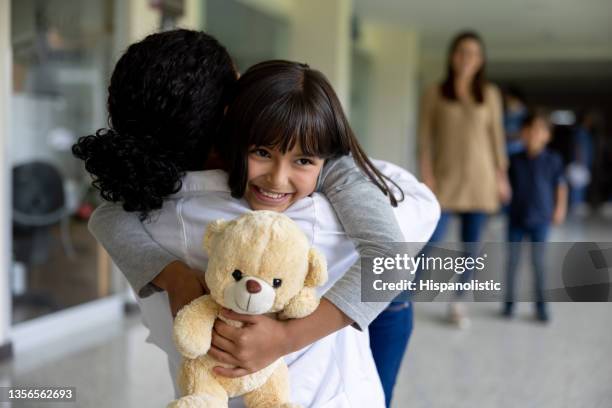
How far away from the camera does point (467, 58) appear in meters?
3.51

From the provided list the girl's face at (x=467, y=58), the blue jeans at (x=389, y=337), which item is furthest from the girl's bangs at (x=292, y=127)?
the girl's face at (x=467, y=58)

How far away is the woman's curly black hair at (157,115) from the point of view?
100 cm

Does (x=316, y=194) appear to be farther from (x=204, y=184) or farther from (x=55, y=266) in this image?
(x=55, y=266)

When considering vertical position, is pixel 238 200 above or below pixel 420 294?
above

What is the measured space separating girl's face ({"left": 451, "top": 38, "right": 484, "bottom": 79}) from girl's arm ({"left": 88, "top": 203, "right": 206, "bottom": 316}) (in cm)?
274

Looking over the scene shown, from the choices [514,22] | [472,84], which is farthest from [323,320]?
[514,22]

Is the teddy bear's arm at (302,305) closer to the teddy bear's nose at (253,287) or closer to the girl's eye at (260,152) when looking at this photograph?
the teddy bear's nose at (253,287)

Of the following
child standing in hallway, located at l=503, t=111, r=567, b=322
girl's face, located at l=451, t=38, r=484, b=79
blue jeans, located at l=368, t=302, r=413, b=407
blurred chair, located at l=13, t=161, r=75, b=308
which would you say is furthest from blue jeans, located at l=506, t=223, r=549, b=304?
blurred chair, located at l=13, t=161, r=75, b=308

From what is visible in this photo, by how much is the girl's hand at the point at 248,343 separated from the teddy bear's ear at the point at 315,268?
74 mm

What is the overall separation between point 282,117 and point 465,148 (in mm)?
2821

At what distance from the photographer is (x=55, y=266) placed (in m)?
3.55

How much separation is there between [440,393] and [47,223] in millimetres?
2109

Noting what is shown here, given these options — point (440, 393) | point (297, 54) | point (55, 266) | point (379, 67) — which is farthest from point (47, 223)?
point (379, 67)

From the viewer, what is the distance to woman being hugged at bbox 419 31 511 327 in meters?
3.63
